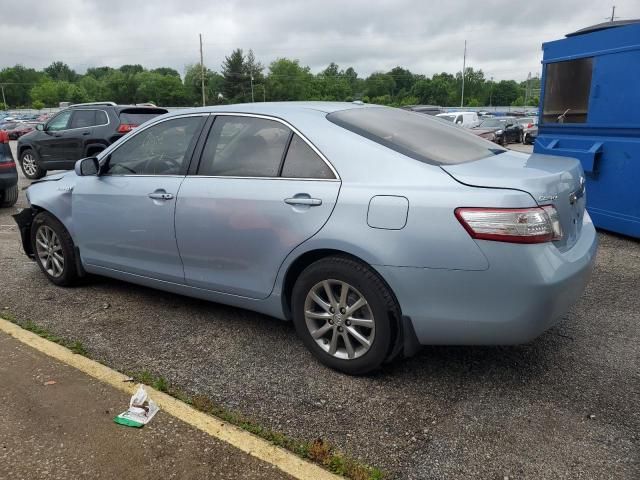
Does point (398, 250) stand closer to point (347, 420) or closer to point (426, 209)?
point (426, 209)

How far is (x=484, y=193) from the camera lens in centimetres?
269

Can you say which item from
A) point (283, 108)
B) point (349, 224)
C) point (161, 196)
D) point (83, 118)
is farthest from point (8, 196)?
point (349, 224)

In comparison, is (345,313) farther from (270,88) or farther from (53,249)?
(270,88)

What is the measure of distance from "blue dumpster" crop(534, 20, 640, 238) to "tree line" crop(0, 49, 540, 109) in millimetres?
87696

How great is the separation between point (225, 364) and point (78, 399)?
33.3 inches

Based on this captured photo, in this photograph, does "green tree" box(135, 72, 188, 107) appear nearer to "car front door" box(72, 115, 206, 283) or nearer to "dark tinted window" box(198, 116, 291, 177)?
"car front door" box(72, 115, 206, 283)

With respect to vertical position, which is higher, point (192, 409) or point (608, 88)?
point (608, 88)

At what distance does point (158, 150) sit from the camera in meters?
4.09

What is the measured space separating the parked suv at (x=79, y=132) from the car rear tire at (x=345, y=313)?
9.30 meters

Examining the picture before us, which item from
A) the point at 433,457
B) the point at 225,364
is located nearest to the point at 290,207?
the point at 225,364

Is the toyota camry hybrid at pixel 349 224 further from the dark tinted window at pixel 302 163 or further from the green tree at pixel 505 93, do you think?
the green tree at pixel 505 93

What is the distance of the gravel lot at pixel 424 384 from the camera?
2.49 meters

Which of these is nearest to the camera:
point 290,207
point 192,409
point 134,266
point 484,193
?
point 484,193

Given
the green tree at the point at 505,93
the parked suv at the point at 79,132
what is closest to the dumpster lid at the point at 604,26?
the parked suv at the point at 79,132
